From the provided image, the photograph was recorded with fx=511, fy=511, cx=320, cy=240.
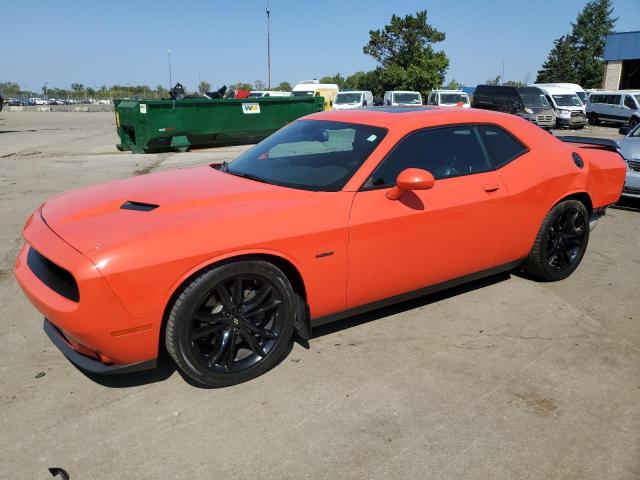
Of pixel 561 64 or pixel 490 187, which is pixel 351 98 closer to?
pixel 490 187

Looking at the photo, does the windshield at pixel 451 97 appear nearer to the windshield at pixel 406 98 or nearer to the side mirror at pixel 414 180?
the windshield at pixel 406 98

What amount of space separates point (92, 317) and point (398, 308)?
2.27 meters

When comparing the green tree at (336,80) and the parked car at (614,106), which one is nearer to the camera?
the parked car at (614,106)

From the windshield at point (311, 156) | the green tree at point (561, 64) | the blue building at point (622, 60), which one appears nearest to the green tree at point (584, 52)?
the green tree at point (561, 64)

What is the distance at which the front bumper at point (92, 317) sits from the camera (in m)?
2.40

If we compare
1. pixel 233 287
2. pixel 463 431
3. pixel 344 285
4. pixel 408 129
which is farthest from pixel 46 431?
pixel 408 129

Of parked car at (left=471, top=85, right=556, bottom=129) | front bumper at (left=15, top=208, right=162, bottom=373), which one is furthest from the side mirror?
parked car at (left=471, top=85, right=556, bottom=129)

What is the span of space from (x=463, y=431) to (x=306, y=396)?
84 cm

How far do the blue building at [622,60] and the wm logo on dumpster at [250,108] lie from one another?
3999 cm

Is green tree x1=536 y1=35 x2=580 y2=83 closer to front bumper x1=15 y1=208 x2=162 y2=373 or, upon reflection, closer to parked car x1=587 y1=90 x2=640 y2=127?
parked car x1=587 y1=90 x2=640 y2=127

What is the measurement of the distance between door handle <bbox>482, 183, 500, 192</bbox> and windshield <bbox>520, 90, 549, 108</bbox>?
20507 mm

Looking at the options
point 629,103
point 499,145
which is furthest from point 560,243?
point 629,103

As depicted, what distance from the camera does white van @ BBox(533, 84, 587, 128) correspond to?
22719 mm

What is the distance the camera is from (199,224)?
106 inches
